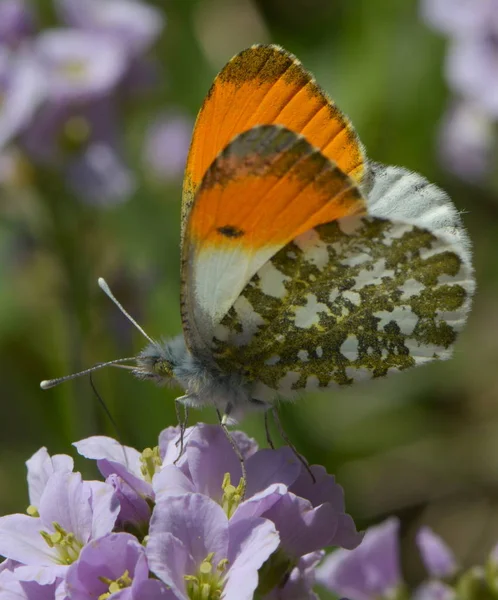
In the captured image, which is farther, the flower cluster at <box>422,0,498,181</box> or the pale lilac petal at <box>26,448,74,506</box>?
the flower cluster at <box>422,0,498,181</box>

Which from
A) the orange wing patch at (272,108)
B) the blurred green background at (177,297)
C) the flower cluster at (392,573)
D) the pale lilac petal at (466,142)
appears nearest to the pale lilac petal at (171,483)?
the orange wing patch at (272,108)

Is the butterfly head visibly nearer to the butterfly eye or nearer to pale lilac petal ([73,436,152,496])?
the butterfly eye

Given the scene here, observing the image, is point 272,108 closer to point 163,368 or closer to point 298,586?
point 163,368

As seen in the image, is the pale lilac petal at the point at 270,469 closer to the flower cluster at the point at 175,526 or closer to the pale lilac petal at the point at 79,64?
the flower cluster at the point at 175,526

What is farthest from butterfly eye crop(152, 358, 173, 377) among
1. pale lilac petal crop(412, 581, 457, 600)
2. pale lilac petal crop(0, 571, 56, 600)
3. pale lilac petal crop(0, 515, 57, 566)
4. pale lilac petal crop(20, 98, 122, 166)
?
pale lilac petal crop(20, 98, 122, 166)

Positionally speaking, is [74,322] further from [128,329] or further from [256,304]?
[256,304]
